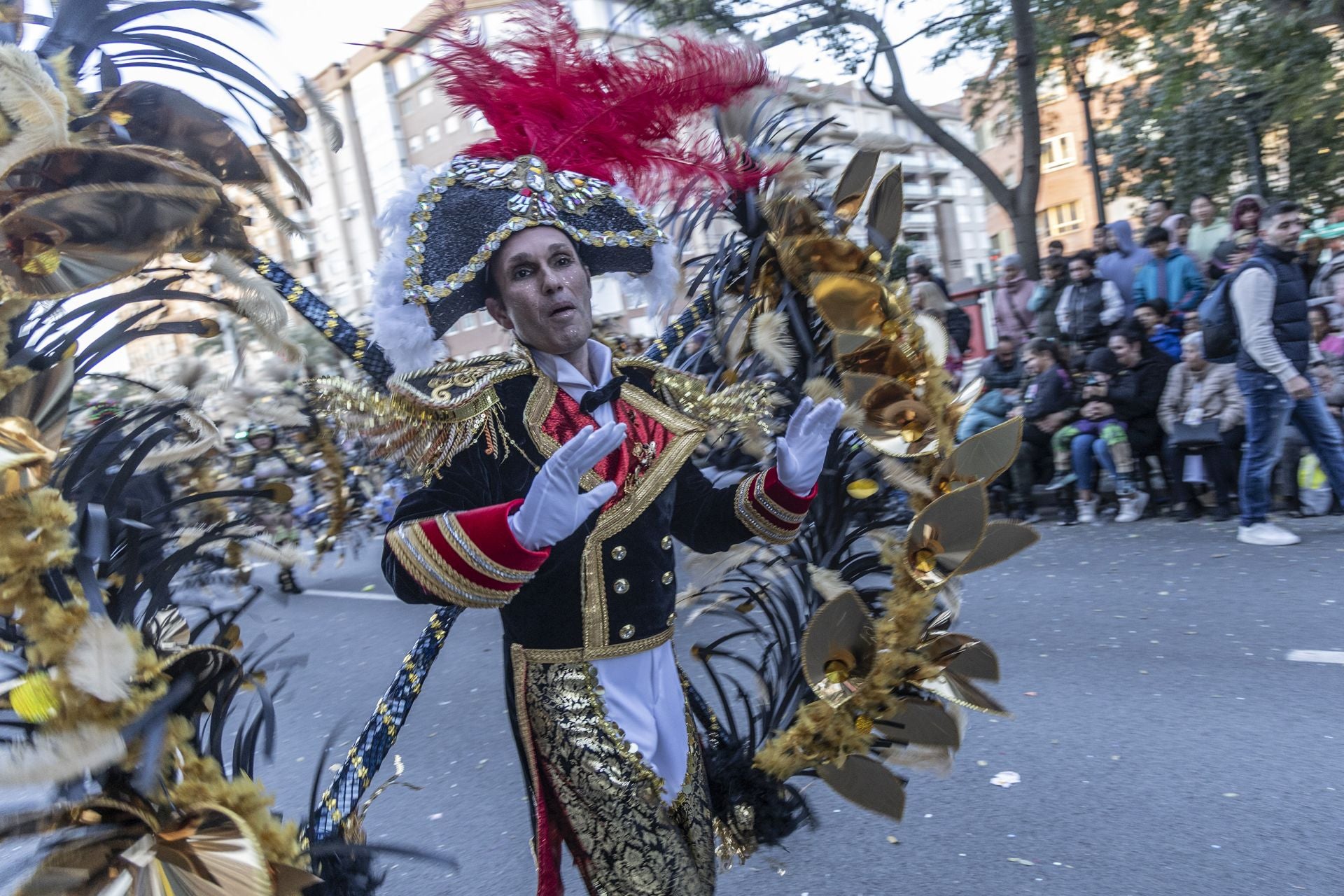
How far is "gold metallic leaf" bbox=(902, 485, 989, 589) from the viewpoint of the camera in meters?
2.10

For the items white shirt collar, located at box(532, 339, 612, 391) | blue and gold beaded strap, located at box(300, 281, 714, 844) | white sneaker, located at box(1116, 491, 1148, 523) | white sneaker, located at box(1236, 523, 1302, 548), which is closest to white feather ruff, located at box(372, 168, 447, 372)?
blue and gold beaded strap, located at box(300, 281, 714, 844)

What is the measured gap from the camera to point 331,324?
2.14 meters

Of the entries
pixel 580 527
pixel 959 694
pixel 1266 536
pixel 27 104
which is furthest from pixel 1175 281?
pixel 27 104

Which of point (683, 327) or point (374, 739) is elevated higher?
point (683, 327)

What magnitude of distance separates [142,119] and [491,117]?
0.80m

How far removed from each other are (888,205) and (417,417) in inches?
46.7

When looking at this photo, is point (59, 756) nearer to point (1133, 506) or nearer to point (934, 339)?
point (934, 339)

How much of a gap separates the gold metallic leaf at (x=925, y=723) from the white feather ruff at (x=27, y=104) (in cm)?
189

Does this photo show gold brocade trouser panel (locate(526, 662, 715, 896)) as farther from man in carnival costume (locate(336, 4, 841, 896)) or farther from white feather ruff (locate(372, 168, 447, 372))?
white feather ruff (locate(372, 168, 447, 372))

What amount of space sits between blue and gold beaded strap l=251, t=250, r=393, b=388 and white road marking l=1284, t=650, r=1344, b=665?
13.1 feet

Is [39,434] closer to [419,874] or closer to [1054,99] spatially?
[419,874]

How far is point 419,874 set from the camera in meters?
3.65

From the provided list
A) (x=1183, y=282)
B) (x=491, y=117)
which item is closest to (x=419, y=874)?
(x=491, y=117)

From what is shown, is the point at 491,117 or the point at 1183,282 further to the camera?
the point at 1183,282
